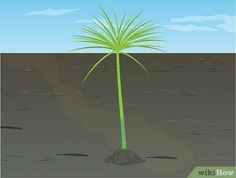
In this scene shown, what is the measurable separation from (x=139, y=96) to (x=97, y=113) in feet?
5.65

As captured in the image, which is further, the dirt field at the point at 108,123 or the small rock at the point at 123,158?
the dirt field at the point at 108,123

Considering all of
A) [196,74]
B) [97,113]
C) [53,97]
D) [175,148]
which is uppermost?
[196,74]

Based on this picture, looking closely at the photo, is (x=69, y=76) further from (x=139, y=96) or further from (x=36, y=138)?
(x=36, y=138)

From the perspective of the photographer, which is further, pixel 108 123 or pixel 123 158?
pixel 108 123

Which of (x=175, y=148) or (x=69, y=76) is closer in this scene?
(x=175, y=148)

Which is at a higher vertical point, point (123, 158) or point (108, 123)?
point (108, 123)

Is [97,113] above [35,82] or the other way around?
the other way around

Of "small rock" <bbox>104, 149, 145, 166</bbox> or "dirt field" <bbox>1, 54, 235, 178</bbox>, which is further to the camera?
"dirt field" <bbox>1, 54, 235, 178</bbox>

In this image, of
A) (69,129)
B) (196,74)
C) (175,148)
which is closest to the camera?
(175,148)

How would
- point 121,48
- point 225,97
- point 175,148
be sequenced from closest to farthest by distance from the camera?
point 121,48
point 175,148
point 225,97

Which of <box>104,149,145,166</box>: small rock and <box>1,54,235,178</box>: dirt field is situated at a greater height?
<box>1,54,235,178</box>: dirt field

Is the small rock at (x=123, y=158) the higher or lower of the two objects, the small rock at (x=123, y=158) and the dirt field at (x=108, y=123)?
the lower

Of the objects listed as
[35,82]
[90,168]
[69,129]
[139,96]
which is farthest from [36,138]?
[35,82]

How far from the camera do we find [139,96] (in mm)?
9594
